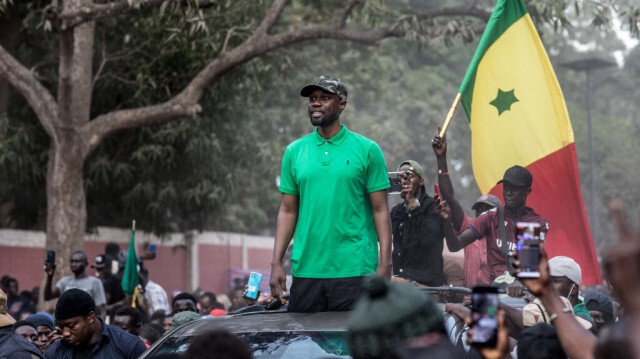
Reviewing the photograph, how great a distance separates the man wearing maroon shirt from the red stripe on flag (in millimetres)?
886

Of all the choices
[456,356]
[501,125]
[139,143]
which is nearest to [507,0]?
[501,125]

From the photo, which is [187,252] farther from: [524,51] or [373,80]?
[524,51]

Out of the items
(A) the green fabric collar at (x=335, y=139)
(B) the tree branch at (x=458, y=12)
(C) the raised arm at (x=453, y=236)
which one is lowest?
(C) the raised arm at (x=453, y=236)

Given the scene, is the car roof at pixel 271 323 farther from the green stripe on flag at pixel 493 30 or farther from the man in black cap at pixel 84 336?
the green stripe on flag at pixel 493 30

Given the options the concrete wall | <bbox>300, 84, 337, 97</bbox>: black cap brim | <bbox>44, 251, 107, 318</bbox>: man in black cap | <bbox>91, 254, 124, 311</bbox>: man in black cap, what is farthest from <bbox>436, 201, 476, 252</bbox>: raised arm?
the concrete wall

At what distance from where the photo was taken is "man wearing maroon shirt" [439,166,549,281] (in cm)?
802

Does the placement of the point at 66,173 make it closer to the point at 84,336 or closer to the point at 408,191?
the point at 408,191

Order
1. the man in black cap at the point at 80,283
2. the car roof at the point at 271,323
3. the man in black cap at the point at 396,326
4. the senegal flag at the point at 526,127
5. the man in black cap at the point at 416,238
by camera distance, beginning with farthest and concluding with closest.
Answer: the man in black cap at the point at 80,283 → the senegal flag at the point at 526,127 → the man in black cap at the point at 416,238 → the car roof at the point at 271,323 → the man in black cap at the point at 396,326

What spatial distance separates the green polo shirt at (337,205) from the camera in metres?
Result: 5.80

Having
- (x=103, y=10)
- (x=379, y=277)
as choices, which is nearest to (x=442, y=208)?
(x=379, y=277)

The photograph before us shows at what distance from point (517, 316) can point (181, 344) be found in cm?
163

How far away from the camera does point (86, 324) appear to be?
6.46 m

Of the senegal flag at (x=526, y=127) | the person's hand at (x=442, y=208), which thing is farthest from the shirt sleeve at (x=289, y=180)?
the senegal flag at (x=526, y=127)

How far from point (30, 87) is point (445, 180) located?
802cm
